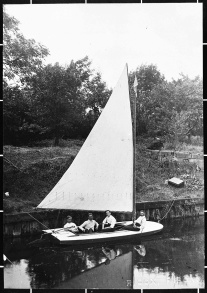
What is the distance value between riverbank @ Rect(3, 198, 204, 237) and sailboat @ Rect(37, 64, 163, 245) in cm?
41

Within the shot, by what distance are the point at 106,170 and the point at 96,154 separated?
34 centimetres

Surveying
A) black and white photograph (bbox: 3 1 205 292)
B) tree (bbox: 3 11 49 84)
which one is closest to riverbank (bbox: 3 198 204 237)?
black and white photograph (bbox: 3 1 205 292)

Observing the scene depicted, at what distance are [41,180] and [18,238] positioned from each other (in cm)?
118

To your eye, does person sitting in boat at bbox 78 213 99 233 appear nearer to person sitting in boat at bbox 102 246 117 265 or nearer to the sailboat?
the sailboat

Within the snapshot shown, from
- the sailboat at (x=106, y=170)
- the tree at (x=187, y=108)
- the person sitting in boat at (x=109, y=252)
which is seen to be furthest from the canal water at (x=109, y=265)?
the tree at (x=187, y=108)

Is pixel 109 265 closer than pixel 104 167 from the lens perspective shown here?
Yes

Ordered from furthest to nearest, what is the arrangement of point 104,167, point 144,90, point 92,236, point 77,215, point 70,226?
point 144,90
point 77,215
point 104,167
point 70,226
point 92,236

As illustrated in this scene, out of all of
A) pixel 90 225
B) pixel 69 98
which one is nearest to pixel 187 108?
pixel 69 98

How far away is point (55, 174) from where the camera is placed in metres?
6.68

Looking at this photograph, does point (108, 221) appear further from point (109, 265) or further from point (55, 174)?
point (55, 174)

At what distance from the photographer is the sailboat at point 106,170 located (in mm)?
5938

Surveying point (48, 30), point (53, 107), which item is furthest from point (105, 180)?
point (48, 30)

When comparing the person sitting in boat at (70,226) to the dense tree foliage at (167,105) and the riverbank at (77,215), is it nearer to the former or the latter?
the riverbank at (77,215)

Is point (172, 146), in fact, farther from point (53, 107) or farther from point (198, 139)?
point (53, 107)
